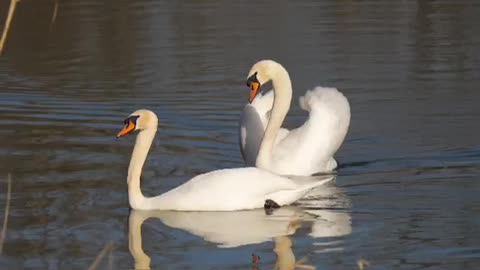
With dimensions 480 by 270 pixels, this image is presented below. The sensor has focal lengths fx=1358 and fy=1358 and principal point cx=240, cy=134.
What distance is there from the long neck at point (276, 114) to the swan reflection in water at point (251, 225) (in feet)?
3.13

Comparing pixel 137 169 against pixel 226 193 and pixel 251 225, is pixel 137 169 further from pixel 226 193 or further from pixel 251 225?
pixel 251 225

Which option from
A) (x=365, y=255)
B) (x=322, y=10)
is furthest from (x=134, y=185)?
(x=322, y=10)

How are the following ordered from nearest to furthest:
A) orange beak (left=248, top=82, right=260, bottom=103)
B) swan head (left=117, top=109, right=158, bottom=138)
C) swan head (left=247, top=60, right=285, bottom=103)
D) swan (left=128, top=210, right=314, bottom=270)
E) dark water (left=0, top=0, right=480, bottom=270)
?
swan (left=128, top=210, right=314, bottom=270) < dark water (left=0, top=0, right=480, bottom=270) < swan head (left=117, top=109, right=158, bottom=138) < orange beak (left=248, top=82, right=260, bottom=103) < swan head (left=247, top=60, right=285, bottom=103)

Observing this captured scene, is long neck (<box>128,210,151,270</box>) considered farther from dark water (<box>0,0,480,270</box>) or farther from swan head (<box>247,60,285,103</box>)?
swan head (<box>247,60,285,103</box>)

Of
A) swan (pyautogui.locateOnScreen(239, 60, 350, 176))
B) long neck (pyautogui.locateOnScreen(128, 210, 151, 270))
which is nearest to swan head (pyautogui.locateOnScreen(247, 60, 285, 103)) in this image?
swan (pyautogui.locateOnScreen(239, 60, 350, 176))

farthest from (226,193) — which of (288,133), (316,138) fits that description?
Result: (288,133)

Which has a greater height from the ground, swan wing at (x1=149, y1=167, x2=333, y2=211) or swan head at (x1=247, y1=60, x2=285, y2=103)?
swan head at (x1=247, y1=60, x2=285, y2=103)

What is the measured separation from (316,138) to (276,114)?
1.27ft

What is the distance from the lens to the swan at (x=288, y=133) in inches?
416

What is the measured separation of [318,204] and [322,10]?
12.0 m

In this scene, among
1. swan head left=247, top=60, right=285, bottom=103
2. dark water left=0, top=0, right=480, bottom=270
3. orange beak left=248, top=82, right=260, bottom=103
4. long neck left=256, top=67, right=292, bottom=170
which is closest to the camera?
dark water left=0, top=0, right=480, bottom=270

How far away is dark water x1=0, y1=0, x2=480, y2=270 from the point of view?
8.27 m

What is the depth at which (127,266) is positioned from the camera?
7.85 meters

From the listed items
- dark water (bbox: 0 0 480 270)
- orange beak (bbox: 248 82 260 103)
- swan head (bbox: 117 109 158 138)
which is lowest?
dark water (bbox: 0 0 480 270)
